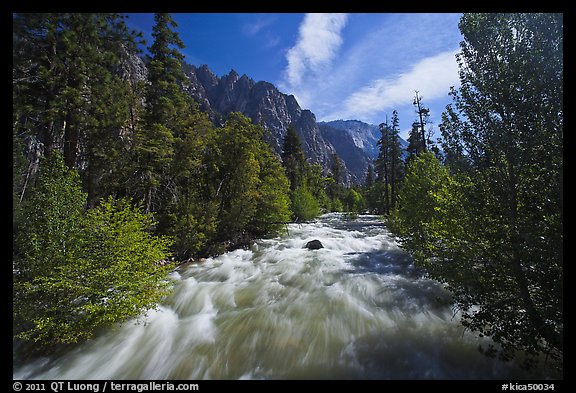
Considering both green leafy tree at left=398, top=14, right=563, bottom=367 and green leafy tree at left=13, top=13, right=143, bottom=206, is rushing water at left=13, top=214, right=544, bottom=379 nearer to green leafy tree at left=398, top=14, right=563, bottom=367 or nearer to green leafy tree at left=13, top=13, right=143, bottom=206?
green leafy tree at left=398, top=14, right=563, bottom=367

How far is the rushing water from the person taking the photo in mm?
5816

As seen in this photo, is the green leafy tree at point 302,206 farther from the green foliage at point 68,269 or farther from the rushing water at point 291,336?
the green foliage at point 68,269

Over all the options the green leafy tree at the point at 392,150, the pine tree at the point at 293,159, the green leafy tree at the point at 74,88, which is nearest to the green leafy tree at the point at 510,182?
the green leafy tree at the point at 74,88

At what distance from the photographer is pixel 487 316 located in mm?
5176

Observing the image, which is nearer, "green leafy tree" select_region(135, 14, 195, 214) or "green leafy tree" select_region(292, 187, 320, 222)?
"green leafy tree" select_region(135, 14, 195, 214)

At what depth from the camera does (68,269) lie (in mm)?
5953

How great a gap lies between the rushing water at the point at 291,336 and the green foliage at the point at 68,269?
3.81 feet

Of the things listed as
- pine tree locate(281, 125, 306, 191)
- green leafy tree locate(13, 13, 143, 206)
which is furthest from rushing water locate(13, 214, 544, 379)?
pine tree locate(281, 125, 306, 191)

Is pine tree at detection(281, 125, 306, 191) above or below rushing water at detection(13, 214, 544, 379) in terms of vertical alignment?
above

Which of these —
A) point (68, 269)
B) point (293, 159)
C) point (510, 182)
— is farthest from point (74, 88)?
point (293, 159)

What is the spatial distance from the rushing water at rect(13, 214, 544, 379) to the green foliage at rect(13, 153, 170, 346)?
45.7 inches
